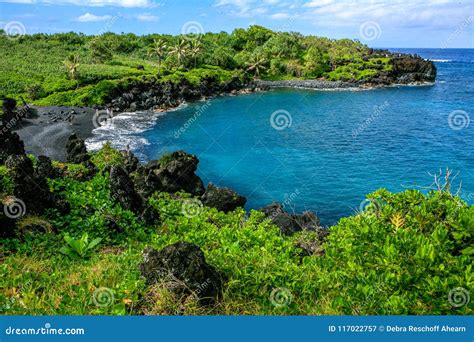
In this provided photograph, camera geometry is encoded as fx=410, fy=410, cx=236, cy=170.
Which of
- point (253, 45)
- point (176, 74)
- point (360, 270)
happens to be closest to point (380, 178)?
point (360, 270)

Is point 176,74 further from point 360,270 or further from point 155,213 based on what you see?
point 360,270

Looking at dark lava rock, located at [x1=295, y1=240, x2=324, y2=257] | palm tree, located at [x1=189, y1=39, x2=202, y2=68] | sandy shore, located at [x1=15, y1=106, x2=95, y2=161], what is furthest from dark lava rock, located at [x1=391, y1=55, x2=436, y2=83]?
dark lava rock, located at [x1=295, y1=240, x2=324, y2=257]

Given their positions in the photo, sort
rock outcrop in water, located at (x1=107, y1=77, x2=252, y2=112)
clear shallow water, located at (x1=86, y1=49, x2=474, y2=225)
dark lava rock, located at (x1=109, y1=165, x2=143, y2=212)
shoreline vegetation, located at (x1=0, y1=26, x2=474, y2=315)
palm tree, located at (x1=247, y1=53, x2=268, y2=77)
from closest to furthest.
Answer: shoreline vegetation, located at (x1=0, y1=26, x2=474, y2=315) → dark lava rock, located at (x1=109, y1=165, x2=143, y2=212) → clear shallow water, located at (x1=86, y1=49, x2=474, y2=225) → rock outcrop in water, located at (x1=107, y1=77, x2=252, y2=112) → palm tree, located at (x1=247, y1=53, x2=268, y2=77)

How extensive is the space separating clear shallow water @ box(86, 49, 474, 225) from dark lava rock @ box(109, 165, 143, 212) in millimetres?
17739

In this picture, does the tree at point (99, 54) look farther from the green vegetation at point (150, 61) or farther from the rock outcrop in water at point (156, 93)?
the rock outcrop in water at point (156, 93)

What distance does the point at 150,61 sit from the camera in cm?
12331

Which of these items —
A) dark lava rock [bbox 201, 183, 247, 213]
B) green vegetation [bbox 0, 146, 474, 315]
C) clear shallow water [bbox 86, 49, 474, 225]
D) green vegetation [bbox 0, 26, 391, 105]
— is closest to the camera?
green vegetation [bbox 0, 146, 474, 315]

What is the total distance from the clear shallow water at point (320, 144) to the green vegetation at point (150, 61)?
63.9 feet

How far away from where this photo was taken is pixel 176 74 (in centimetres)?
9912

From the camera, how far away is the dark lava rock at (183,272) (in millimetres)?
9172

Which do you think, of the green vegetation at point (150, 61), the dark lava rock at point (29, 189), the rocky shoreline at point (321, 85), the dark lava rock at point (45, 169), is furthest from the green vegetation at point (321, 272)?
the rocky shoreline at point (321, 85)

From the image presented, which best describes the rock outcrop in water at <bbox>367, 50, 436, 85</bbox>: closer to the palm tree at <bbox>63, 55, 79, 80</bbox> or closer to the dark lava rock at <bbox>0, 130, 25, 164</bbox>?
the palm tree at <bbox>63, 55, 79, 80</bbox>

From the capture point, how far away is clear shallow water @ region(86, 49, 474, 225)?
138ft

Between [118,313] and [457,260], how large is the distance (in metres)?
6.54
